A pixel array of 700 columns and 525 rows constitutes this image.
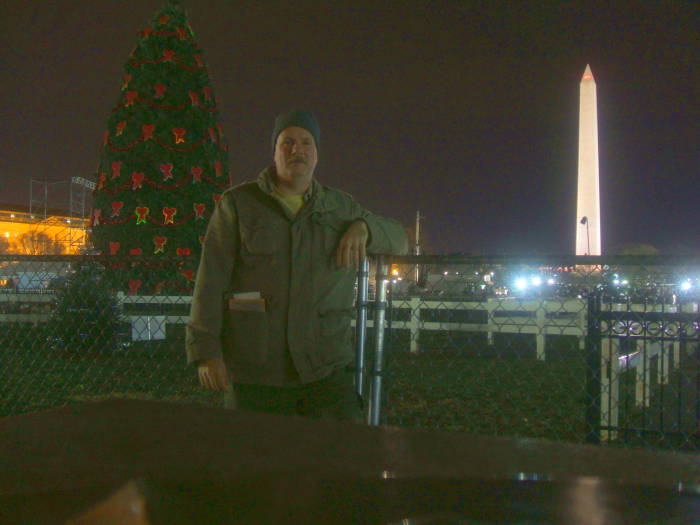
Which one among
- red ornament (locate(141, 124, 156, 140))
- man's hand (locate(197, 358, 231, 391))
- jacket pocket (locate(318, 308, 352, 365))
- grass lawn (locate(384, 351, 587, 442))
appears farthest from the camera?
red ornament (locate(141, 124, 156, 140))

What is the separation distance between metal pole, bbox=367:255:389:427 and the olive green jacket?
557mm

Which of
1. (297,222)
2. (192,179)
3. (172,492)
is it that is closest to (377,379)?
(297,222)

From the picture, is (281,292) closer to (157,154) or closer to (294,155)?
(294,155)

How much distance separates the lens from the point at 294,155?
269 centimetres

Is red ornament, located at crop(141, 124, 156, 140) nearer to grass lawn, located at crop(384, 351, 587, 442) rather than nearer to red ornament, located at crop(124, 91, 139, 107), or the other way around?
red ornament, located at crop(124, 91, 139, 107)

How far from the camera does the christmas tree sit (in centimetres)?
1311

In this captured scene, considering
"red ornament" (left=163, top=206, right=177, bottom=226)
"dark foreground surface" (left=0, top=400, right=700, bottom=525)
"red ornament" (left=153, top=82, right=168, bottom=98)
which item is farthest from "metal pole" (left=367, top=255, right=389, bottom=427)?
"red ornament" (left=153, top=82, right=168, bottom=98)

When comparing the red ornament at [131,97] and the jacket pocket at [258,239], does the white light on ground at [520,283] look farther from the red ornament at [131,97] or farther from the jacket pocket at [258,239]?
the red ornament at [131,97]

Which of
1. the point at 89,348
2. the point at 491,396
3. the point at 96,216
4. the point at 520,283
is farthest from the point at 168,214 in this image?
the point at 520,283

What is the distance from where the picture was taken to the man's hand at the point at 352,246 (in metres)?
2.66

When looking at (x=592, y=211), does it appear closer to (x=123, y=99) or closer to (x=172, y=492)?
(x=123, y=99)

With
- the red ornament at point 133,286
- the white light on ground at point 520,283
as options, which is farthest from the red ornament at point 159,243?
the white light on ground at point 520,283

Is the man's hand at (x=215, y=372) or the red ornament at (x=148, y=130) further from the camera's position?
the red ornament at (x=148, y=130)

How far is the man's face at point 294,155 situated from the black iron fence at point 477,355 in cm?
81
